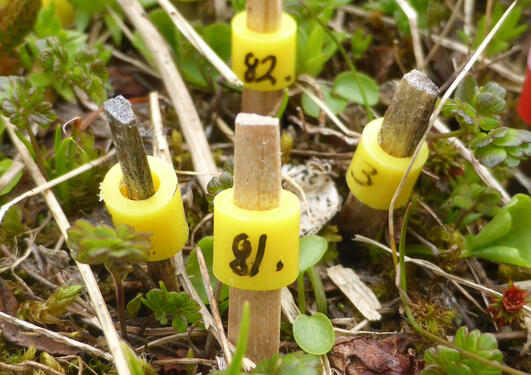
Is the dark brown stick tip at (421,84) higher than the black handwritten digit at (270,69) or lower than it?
higher

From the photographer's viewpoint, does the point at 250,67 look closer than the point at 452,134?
No

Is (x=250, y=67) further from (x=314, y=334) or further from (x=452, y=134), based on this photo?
(x=314, y=334)

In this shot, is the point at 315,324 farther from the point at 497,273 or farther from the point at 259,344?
the point at 497,273

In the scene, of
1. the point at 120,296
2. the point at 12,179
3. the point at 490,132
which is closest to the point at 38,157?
the point at 12,179

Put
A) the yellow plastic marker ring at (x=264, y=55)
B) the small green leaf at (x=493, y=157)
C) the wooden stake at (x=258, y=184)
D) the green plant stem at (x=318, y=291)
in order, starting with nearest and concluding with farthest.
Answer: the wooden stake at (x=258, y=184) < the small green leaf at (x=493, y=157) < the green plant stem at (x=318, y=291) < the yellow plastic marker ring at (x=264, y=55)

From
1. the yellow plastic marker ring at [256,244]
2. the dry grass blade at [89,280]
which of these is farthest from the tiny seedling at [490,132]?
the dry grass blade at [89,280]

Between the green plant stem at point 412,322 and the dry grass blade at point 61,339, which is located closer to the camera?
the green plant stem at point 412,322

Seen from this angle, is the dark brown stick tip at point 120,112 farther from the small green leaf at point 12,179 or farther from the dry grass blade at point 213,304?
the small green leaf at point 12,179

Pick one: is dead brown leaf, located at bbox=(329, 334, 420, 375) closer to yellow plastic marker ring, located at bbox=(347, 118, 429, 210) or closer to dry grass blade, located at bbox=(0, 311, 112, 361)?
yellow plastic marker ring, located at bbox=(347, 118, 429, 210)
